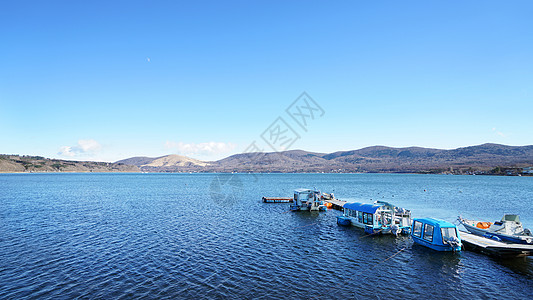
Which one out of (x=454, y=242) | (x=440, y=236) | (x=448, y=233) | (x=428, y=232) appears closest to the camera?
(x=454, y=242)

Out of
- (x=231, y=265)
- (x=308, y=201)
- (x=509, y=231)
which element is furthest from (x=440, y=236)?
(x=308, y=201)

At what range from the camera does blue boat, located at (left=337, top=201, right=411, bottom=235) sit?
3928cm

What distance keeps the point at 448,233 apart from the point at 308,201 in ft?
110

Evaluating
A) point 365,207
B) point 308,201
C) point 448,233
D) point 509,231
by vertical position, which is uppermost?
point 365,207

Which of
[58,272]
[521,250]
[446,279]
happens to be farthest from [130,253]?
[521,250]

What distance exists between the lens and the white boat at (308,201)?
205 feet

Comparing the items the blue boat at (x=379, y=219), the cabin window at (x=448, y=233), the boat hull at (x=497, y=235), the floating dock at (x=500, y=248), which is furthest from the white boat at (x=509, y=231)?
the blue boat at (x=379, y=219)

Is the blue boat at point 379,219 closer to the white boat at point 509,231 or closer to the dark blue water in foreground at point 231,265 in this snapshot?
the dark blue water in foreground at point 231,265

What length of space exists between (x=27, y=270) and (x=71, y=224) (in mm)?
22206

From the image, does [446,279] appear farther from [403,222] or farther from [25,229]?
[25,229]

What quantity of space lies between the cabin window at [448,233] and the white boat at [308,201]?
32655 mm

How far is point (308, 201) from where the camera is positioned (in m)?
62.8

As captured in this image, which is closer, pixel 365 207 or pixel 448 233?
pixel 448 233

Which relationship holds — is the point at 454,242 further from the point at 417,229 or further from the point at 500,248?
the point at 417,229
